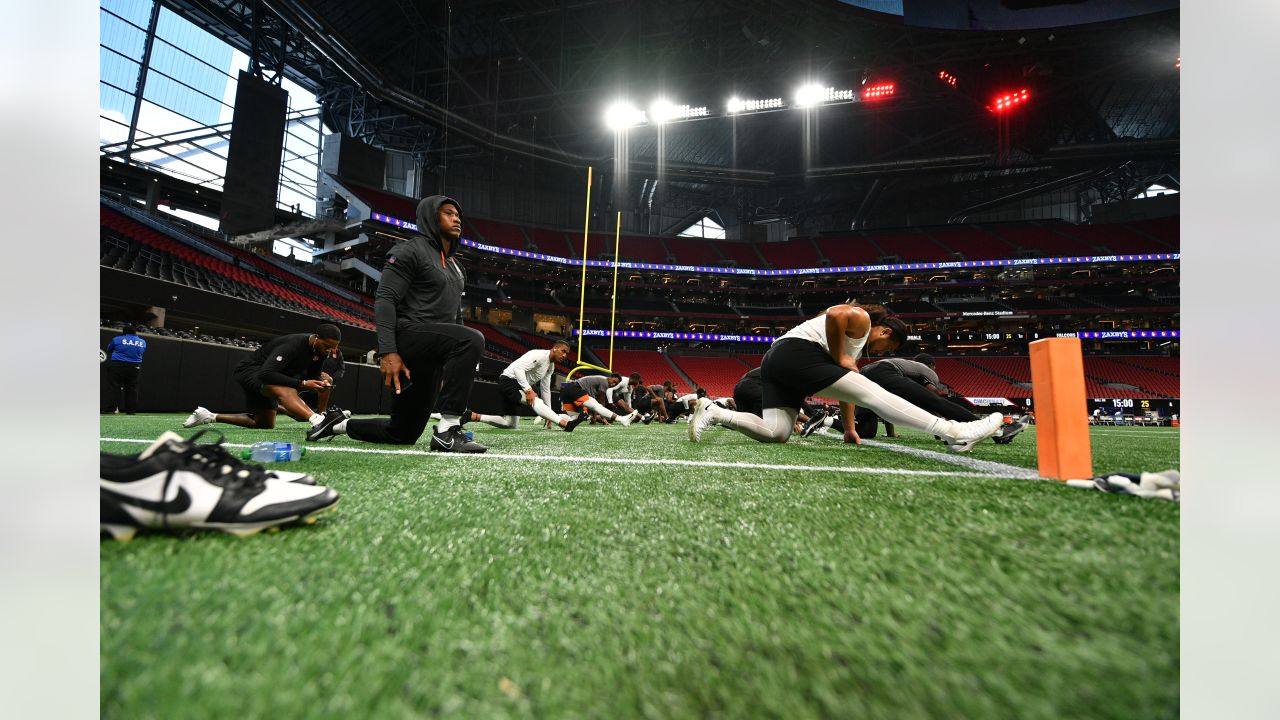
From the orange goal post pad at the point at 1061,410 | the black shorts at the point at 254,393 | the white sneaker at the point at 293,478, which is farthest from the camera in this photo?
the black shorts at the point at 254,393

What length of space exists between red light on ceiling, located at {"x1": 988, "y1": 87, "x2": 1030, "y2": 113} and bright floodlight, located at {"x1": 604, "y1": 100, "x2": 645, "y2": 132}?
1680cm

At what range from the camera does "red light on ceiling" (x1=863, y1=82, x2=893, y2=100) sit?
925 inches

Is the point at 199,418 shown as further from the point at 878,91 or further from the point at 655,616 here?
the point at 878,91

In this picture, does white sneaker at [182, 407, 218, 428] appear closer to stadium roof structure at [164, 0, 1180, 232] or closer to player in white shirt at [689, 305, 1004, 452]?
player in white shirt at [689, 305, 1004, 452]

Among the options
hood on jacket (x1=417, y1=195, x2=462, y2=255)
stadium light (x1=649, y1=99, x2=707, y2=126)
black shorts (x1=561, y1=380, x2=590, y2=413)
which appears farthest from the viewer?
stadium light (x1=649, y1=99, x2=707, y2=126)

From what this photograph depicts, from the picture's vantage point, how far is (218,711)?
43 centimetres

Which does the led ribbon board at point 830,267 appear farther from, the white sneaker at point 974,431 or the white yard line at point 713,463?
the white sneaker at point 974,431

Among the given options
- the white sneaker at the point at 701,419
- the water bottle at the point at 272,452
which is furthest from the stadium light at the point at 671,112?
the water bottle at the point at 272,452

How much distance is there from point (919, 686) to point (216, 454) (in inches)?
52.1

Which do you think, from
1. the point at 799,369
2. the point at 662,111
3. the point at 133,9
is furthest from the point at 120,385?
the point at 662,111

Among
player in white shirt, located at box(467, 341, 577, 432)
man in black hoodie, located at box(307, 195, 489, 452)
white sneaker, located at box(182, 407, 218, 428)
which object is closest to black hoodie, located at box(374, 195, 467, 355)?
man in black hoodie, located at box(307, 195, 489, 452)

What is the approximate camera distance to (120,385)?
616 cm

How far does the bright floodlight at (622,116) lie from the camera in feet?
80.4
